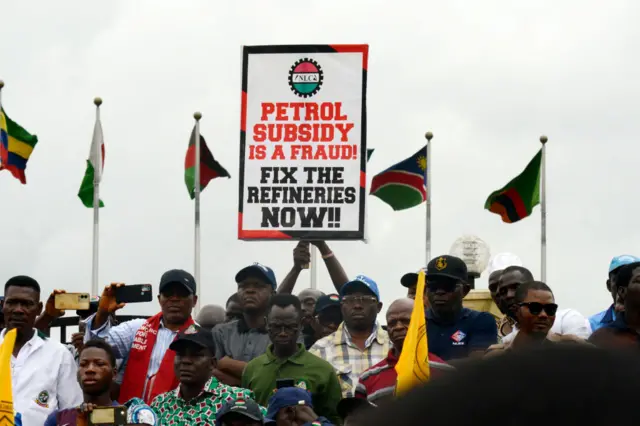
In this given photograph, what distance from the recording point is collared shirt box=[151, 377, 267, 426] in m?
6.62

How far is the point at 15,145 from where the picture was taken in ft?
59.3

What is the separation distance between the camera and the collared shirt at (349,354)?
24.4 feet

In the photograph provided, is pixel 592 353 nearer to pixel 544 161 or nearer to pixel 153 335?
pixel 153 335

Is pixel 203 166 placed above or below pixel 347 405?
above

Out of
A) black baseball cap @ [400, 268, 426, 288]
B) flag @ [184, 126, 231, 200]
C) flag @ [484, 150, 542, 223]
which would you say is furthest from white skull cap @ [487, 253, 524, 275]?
flag @ [184, 126, 231, 200]

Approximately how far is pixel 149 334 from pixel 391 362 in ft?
5.56

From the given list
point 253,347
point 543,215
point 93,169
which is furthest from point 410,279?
point 93,169

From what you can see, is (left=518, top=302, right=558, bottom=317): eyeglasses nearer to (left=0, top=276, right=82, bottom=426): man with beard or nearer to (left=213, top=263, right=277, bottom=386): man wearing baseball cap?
(left=213, top=263, right=277, bottom=386): man wearing baseball cap

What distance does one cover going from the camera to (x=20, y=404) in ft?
23.2

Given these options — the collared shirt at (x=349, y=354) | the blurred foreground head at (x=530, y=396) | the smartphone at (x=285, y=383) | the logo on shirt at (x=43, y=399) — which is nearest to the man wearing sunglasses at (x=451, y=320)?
the collared shirt at (x=349, y=354)

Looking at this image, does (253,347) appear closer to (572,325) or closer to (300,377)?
(300,377)

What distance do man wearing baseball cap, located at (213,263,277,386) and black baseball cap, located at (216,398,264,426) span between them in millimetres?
1424

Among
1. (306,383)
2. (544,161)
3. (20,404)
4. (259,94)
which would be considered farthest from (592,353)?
(544,161)

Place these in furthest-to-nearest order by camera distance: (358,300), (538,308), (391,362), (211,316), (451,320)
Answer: (211,316)
(358,300)
(451,320)
(391,362)
(538,308)
